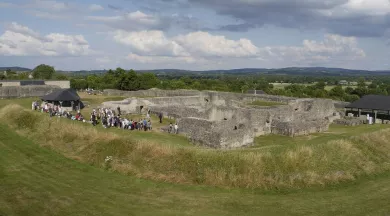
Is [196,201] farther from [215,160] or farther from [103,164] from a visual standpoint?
[103,164]

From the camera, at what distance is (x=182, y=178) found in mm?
13141

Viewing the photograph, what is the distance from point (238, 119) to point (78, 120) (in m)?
10.4

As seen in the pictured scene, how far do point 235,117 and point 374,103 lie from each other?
14026 mm

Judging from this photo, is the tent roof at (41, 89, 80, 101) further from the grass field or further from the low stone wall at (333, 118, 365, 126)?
the low stone wall at (333, 118, 365, 126)

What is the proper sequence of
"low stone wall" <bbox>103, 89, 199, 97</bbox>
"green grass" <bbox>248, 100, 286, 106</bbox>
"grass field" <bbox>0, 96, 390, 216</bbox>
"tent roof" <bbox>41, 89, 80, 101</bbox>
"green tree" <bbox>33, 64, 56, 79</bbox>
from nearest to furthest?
1. "grass field" <bbox>0, 96, 390, 216</bbox>
2. "tent roof" <bbox>41, 89, 80, 101</bbox>
3. "green grass" <bbox>248, 100, 286, 106</bbox>
4. "low stone wall" <bbox>103, 89, 199, 97</bbox>
5. "green tree" <bbox>33, 64, 56, 79</bbox>

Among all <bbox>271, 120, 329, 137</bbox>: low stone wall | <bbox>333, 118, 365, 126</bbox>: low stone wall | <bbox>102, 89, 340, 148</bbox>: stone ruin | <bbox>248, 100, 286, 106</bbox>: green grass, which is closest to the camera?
<bbox>102, 89, 340, 148</bbox>: stone ruin

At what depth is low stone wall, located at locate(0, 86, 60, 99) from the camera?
38.1m

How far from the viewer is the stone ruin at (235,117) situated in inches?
729

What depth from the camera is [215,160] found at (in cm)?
1384

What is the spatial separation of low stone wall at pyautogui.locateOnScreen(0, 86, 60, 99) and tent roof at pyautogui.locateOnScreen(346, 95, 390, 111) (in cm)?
3177

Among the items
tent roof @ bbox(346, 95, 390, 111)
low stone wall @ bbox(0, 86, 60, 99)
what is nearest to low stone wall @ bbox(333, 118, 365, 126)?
tent roof @ bbox(346, 95, 390, 111)

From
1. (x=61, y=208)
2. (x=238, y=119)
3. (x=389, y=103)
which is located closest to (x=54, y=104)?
(x=238, y=119)

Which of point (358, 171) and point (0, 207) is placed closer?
point (0, 207)

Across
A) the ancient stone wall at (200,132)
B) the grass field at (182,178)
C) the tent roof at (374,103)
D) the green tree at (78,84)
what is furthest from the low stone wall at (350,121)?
the green tree at (78,84)
